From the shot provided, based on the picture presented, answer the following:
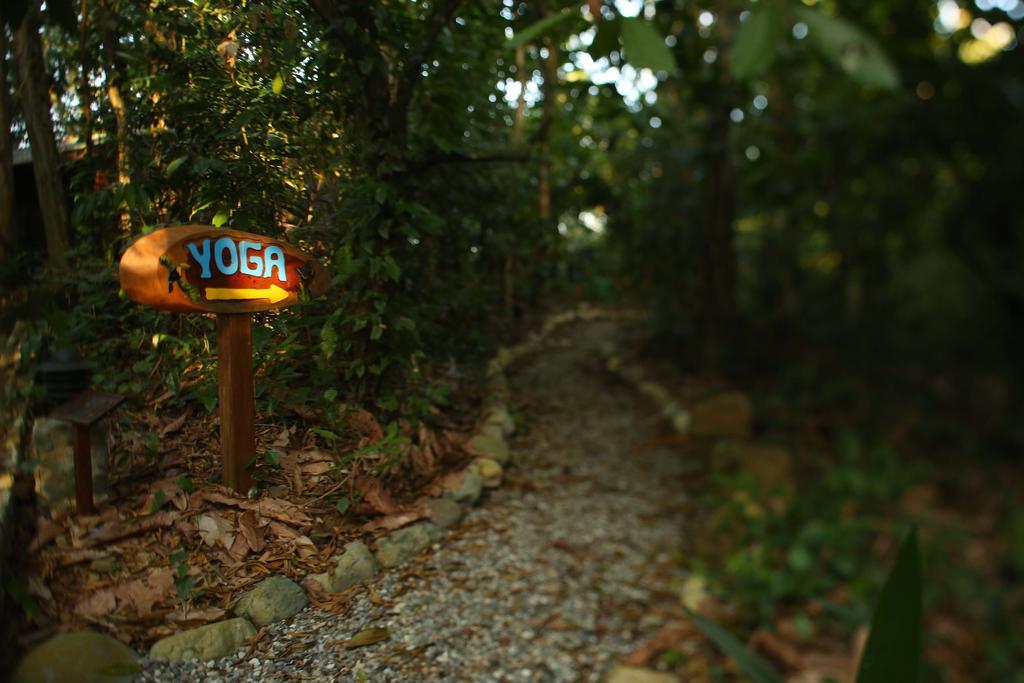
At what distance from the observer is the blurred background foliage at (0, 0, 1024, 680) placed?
63 cm

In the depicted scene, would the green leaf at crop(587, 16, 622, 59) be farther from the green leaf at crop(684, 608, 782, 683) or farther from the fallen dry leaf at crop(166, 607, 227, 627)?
the green leaf at crop(684, 608, 782, 683)

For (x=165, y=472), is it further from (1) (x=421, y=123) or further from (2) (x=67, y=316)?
(1) (x=421, y=123)

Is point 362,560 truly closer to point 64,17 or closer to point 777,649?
point 64,17

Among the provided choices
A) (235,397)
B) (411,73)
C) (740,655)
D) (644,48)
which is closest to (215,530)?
(235,397)

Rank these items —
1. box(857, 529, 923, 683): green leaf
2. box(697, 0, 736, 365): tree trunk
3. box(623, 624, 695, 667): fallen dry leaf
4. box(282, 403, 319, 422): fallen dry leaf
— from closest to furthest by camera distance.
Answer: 1. box(282, 403, 319, 422): fallen dry leaf
2. box(857, 529, 923, 683): green leaf
3. box(623, 624, 695, 667): fallen dry leaf
4. box(697, 0, 736, 365): tree trunk

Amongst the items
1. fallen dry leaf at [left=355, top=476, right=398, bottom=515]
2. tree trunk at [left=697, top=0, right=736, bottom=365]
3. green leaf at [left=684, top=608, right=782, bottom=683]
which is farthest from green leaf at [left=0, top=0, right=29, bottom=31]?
tree trunk at [left=697, top=0, right=736, bottom=365]

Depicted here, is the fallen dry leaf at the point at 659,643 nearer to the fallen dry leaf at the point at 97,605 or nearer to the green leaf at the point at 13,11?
the fallen dry leaf at the point at 97,605

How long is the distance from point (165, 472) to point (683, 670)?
1922mm

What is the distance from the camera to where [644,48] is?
0.84 meters

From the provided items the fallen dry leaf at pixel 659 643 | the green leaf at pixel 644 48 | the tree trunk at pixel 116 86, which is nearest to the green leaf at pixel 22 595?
the tree trunk at pixel 116 86

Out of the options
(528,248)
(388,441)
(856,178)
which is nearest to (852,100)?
(856,178)

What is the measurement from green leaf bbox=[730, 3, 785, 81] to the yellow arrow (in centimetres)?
67

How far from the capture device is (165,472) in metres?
0.63

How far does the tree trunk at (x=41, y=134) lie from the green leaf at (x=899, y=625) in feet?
3.74
